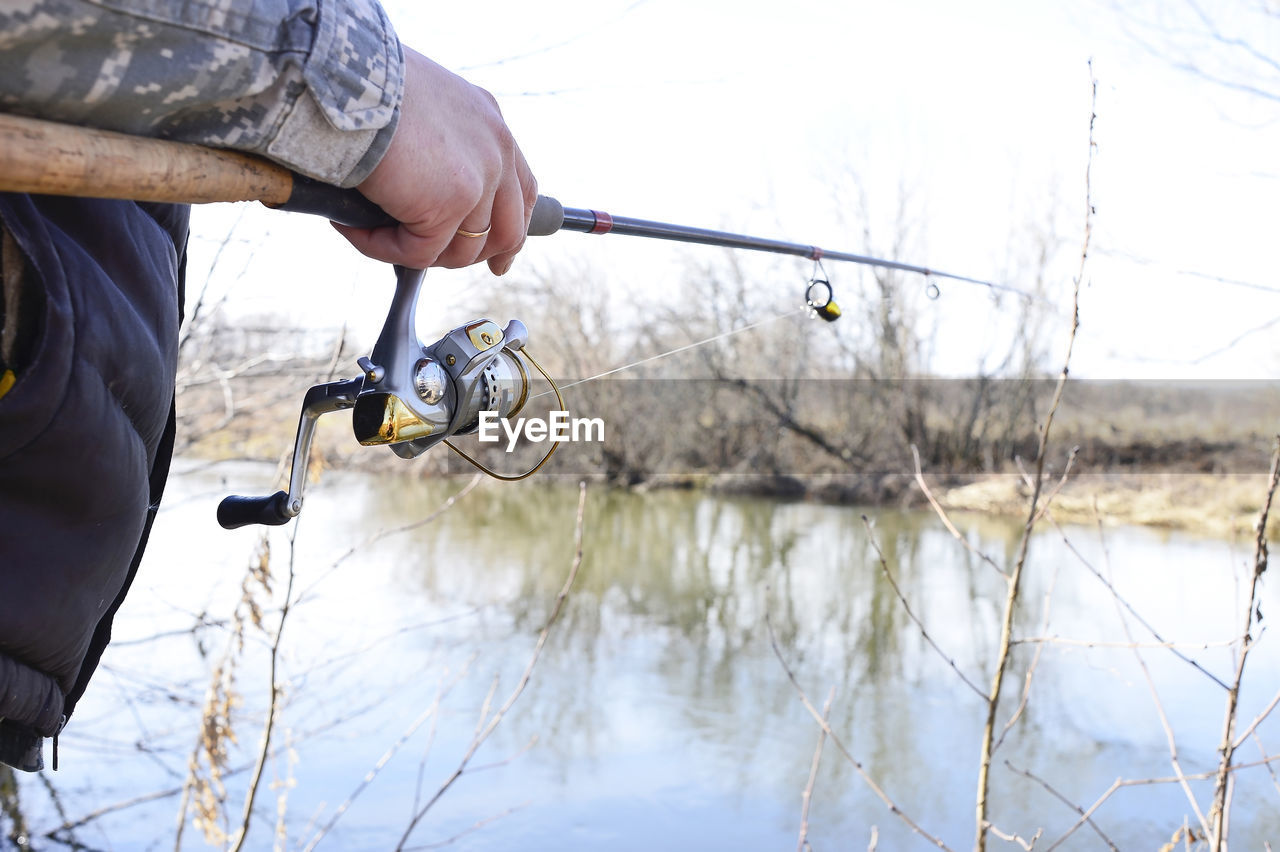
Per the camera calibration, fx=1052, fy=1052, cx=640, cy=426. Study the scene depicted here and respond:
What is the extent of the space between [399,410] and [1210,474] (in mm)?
11826

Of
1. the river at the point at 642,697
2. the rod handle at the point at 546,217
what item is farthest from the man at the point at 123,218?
the river at the point at 642,697

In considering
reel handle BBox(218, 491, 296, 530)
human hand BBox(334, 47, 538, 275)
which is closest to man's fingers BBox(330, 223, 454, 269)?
human hand BBox(334, 47, 538, 275)

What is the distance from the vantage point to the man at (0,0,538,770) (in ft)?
1.82

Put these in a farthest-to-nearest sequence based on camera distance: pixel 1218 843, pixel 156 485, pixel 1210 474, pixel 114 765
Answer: pixel 1210 474
pixel 114 765
pixel 1218 843
pixel 156 485

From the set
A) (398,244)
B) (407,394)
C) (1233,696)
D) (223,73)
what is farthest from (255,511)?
(1233,696)

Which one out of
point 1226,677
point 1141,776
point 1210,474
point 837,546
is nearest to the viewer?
point 1141,776

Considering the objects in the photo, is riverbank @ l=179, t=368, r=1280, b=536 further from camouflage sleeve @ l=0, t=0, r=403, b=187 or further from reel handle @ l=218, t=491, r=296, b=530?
camouflage sleeve @ l=0, t=0, r=403, b=187

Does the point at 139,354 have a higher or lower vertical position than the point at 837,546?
higher

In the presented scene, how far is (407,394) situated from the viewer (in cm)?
97

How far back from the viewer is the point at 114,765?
390 centimetres

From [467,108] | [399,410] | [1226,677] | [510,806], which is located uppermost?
[467,108]

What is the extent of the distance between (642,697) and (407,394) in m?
4.34

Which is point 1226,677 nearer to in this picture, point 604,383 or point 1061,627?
point 1061,627

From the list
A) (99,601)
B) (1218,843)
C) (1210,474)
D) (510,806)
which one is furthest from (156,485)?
(1210,474)
